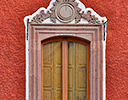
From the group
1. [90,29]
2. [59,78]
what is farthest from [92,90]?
[90,29]

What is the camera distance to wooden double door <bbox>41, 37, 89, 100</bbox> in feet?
12.2

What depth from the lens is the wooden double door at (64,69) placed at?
3.72 meters

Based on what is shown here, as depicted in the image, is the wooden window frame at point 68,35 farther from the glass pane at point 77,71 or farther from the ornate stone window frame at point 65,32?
the glass pane at point 77,71

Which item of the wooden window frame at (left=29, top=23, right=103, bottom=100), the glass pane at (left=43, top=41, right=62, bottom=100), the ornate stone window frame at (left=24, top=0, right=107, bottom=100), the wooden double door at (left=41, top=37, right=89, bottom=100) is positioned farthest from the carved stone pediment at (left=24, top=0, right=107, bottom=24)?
the glass pane at (left=43, top=41, right=62, bottom=100)

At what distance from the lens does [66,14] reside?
3568mm

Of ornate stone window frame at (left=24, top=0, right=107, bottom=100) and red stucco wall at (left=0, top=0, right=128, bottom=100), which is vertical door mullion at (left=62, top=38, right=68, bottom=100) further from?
red stucco wall at (left=0, top=0, right=128, bottom=100)

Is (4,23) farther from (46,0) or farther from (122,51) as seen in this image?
(122,51)

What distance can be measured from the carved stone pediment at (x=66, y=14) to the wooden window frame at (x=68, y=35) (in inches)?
4.3

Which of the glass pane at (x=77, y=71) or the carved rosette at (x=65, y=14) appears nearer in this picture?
the carved rosette at (x=65, y=14)

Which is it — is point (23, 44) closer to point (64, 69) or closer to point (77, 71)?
point (64, 69)

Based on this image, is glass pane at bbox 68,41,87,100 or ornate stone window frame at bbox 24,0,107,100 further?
glass pane at bbox 68,41,87,100

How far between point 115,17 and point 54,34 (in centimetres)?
145

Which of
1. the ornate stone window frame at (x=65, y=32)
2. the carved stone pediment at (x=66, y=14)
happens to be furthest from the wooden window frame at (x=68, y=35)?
the carved stone pediment at (x=66, y=14)

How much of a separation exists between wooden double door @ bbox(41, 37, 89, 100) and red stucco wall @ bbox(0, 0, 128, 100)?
0.50m
